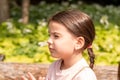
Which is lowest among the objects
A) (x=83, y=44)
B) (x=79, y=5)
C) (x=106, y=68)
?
(x=79, y=5)

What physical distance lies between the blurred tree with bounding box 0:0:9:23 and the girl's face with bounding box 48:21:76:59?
18.1 feet

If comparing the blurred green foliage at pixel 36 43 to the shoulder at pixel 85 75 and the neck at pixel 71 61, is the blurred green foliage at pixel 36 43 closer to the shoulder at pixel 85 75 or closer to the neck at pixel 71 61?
the neck at pixel 71 61

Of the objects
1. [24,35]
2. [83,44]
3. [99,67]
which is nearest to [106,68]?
[99,67]

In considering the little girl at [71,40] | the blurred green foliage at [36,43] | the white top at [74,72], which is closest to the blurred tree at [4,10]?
the blurred green foliage at [36,43]

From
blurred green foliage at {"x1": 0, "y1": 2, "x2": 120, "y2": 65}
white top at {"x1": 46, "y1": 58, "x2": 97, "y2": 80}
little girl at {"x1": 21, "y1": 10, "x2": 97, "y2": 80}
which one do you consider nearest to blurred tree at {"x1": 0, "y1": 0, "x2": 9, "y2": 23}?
blurred green foliage at {"x1": 0, "y1": 2, "x2": 120, "y2": 65}

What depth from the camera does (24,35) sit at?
22.9 ft

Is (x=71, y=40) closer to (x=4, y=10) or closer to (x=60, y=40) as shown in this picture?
(x=60, y=40)

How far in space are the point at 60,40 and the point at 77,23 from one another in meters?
0.15

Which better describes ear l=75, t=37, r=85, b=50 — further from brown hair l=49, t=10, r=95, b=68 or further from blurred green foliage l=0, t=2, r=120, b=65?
blurred green foliage l=0, t=2, r=120, b=65

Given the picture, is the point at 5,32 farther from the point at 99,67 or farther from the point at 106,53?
the point at 99,67

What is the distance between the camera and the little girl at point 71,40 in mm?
2588

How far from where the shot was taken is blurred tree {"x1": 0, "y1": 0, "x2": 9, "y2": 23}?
803 centimetres

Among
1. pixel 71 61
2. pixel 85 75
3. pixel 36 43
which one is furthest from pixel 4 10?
pixel 85 75

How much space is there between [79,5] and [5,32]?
491 centimetres
